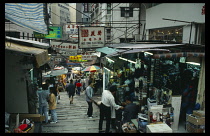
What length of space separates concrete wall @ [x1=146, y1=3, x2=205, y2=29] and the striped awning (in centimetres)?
916

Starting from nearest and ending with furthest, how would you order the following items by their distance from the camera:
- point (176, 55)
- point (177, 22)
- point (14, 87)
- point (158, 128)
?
1. point (158, 128)
2. point (176, 55)
3. point (14, 87)
4. point (177, 22)

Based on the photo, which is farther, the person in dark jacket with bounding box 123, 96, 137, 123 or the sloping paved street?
the sloping paved street

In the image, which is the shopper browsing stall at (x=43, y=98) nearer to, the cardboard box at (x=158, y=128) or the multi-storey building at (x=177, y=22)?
the cardboard box at (x=158, y=128)

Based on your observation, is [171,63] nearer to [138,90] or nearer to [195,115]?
[138,90]

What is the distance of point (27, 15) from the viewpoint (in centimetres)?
578

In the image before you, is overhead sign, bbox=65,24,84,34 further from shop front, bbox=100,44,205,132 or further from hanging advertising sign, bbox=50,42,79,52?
shop front, bbox=100,44,205,132

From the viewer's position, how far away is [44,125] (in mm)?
8992

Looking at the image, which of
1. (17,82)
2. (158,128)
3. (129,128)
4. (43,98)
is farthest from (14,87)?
(158,128)

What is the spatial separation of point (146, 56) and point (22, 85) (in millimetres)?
7539

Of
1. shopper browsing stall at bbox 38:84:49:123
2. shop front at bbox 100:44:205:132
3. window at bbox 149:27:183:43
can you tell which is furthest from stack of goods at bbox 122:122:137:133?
window at bbox 149:27:183:43

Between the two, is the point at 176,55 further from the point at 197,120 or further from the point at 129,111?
the point at 129,111

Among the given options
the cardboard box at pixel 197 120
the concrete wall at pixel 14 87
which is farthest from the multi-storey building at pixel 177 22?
the concrete wall at pixel 14 87

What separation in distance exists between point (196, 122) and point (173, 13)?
9.10m

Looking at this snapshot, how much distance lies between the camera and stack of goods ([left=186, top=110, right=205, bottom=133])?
22.1 feet
